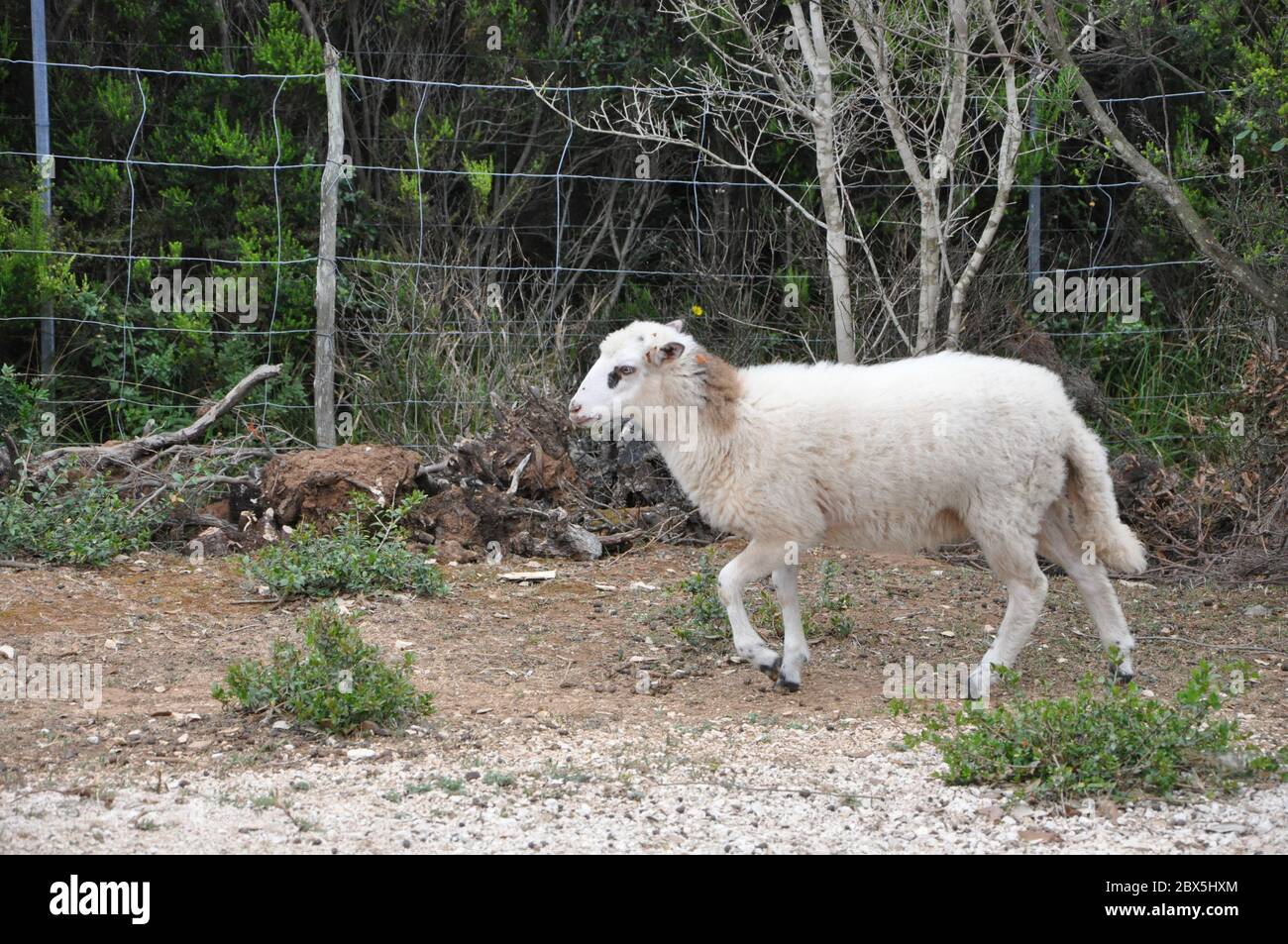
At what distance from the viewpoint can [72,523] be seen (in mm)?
8391

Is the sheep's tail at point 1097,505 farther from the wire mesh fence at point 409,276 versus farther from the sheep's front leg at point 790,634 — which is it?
the wire mesh fence at point 409,276

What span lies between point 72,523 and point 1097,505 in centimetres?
598

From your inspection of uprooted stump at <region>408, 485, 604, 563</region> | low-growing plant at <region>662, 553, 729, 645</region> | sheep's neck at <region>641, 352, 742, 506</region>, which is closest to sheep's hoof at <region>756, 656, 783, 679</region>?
low-growing plant at <region>662, 553, 729, 645</region>

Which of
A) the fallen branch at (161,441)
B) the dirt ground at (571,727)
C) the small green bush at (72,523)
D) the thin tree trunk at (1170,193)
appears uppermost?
the thin tree trunk at (1170,193)

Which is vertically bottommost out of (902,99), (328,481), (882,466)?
(328,481)

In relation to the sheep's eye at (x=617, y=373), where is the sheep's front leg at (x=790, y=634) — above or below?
below

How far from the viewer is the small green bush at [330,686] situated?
5.36 meters

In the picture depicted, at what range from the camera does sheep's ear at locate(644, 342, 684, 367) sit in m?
6.54

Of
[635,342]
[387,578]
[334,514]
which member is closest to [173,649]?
[387,578]

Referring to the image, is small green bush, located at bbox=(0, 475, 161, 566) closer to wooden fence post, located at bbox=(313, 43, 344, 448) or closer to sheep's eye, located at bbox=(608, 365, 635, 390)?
wooden fence post, located at bbox=(313, 43, 344, 448)

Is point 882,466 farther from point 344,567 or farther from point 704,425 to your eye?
point 344,567

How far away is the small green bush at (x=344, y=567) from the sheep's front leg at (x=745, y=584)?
2181 mm

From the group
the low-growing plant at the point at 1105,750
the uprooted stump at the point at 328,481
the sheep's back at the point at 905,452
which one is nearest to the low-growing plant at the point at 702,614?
the sheep's back at the point at 905,452

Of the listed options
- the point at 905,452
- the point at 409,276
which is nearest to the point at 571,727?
the point at 905,452
